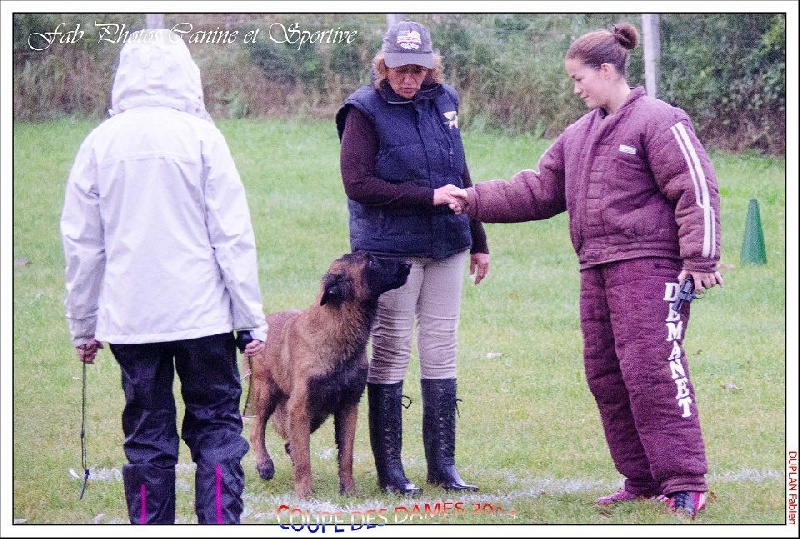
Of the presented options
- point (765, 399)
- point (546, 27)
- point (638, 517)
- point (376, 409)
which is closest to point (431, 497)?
point (376, 409)

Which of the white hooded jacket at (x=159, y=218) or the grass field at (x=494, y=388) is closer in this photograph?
the white hooded jacket at (x=159, y=218)

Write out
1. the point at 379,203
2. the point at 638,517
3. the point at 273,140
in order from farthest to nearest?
the point at 273,140
the point at 379,203
the point at 638,517

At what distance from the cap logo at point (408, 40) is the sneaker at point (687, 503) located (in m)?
2.36

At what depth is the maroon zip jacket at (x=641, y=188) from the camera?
478 centimetres

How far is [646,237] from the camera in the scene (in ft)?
16.1

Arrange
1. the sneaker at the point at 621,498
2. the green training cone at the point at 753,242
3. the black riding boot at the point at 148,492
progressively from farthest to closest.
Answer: the green training cone at the point at 753,242 → the sneaker at the point at 621,498 → the black riding boot at the point at 148,492

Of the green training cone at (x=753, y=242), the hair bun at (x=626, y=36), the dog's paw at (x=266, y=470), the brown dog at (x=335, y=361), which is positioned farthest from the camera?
the green training cone at (x=753, y=242)

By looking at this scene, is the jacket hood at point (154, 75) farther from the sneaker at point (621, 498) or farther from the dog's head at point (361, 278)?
the sneaker at point (621, 498)

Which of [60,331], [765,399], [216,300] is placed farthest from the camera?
[60,331]

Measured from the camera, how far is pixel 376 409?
5668 mm

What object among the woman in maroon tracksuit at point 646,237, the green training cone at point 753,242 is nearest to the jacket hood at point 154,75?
the woman in maroon tracksuit at point 646,237

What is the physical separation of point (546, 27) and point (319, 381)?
12.1m

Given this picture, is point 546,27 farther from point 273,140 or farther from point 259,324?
point 259,324

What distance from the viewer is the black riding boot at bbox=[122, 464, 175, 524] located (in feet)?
→ 14.6
